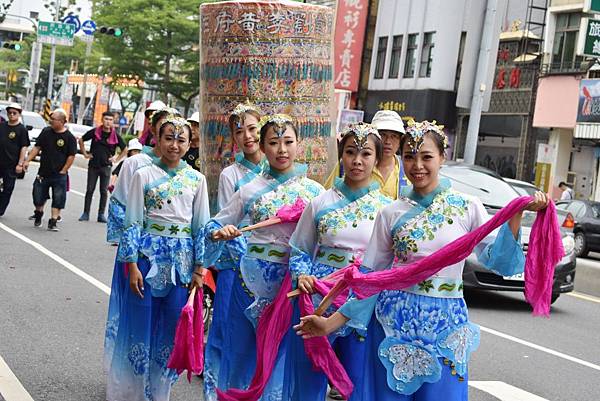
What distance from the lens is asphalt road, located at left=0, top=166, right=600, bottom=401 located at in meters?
7.66

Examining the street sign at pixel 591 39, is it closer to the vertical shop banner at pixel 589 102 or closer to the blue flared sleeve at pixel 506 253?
the vertical shop banner at pixel 589 102

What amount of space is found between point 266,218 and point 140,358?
113 cm

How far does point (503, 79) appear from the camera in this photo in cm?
3566

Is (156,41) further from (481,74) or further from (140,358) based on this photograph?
(140,358)

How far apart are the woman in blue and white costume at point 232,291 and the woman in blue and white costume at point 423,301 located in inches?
54.9

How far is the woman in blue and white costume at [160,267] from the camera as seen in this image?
21.6 feet

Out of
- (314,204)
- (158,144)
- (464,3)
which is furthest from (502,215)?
(464,3)

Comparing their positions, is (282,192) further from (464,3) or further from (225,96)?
(464,3)

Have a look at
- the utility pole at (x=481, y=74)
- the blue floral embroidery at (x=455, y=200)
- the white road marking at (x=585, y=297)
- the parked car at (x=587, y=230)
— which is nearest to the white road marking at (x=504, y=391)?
the blue floral embroidery at (x=455, y=200)

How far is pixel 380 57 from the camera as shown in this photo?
43.2 m

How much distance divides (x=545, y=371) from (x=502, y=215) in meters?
5.03

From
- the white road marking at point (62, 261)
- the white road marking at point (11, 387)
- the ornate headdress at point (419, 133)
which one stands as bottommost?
the white road marking at point (62, 261)

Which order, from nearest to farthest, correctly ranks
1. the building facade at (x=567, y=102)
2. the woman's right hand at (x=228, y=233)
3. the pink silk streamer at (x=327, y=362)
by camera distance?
1. the pink silk streamer at (x=327, y=362)
2. the woman's right hand at (x=228, y=233)
3. the building facade at (x=567, y=102)

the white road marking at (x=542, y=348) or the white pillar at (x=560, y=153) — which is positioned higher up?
the white pillar at (x=560, y=153)
